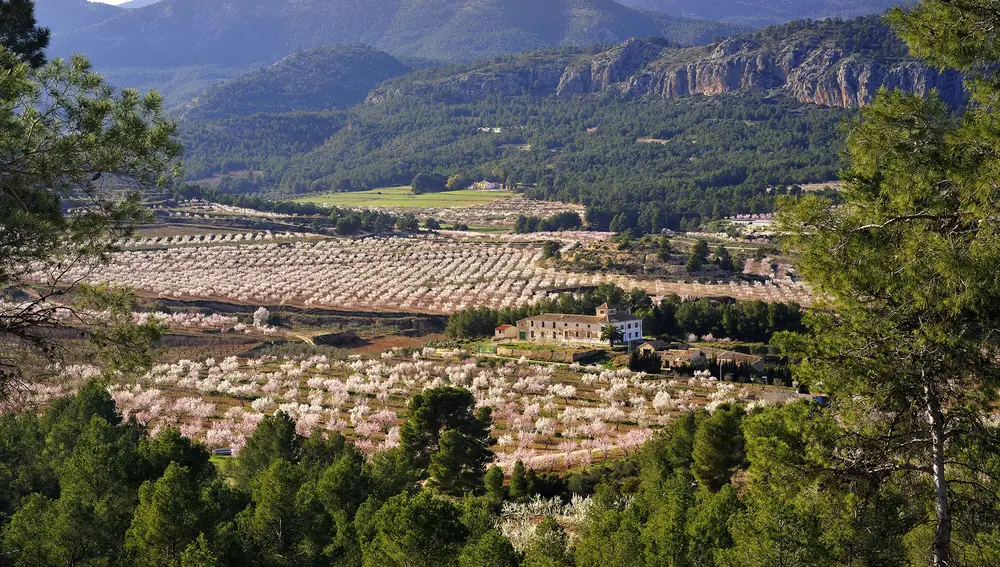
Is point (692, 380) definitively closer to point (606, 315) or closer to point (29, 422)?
point (606, 315)

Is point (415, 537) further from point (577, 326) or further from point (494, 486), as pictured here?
point (577, 326)

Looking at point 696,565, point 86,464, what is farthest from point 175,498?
point 696,565

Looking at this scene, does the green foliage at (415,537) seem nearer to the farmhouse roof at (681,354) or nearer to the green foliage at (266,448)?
the green foliage at (266,448)

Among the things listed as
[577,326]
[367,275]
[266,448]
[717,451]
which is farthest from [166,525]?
[367,275]

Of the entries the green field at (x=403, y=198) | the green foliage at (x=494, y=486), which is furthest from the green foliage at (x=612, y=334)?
the green field at (x=403, y=198)

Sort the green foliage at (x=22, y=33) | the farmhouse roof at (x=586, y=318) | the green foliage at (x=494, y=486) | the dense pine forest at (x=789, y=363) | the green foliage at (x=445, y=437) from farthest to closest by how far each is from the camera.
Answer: the farmhouse roof at (x=586, y=318) → the green foliage at (x=445, y=437) → the green foliage at (x=494, y=486) → the green foliage at (x=22, y=33) → the dense pine forest at (x=789, y=363)

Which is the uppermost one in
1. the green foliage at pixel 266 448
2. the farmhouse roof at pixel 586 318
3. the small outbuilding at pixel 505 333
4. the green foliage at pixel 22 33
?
the green foliage at pixel 22 33
